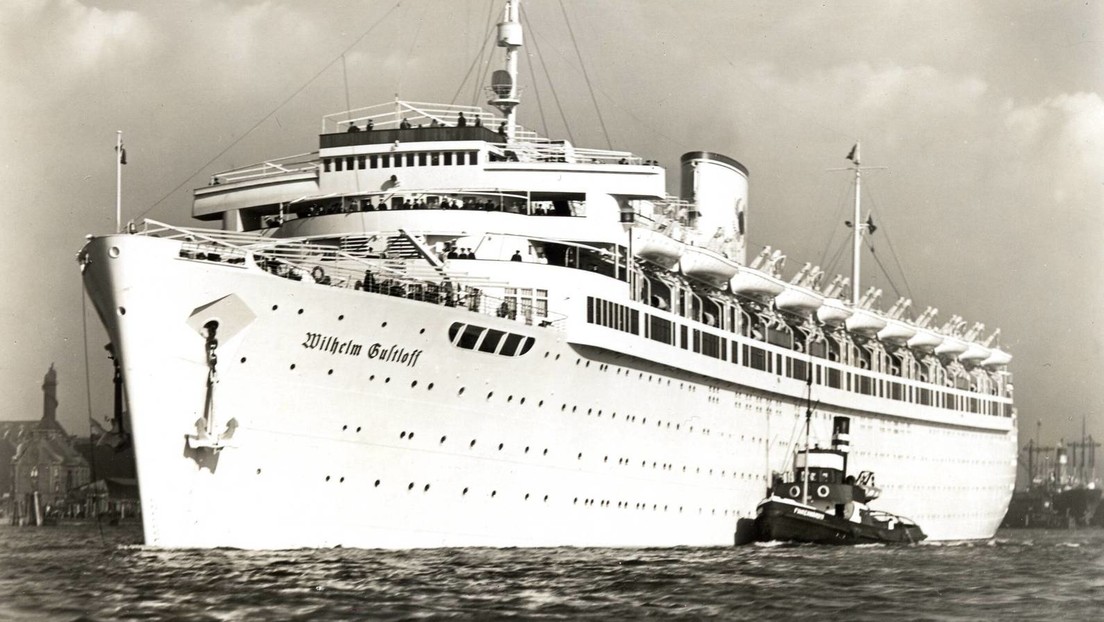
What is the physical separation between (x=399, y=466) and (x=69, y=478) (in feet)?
196

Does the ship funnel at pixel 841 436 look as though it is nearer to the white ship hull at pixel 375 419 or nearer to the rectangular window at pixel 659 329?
the white ship hull at pixel 375 419

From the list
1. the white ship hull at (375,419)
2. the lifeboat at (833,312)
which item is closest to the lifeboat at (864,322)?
the lifeboat at (833,312)

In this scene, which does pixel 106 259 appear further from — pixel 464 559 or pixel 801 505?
pixel 801 505

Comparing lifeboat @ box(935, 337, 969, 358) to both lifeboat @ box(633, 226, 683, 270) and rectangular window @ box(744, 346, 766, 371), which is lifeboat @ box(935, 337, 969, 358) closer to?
rectangular window @ box(744, 346, 766, 371)

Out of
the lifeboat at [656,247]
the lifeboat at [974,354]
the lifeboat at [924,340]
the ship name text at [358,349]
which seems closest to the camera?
the ship name text at [358,349]

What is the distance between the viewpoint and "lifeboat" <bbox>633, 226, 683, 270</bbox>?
39.2m

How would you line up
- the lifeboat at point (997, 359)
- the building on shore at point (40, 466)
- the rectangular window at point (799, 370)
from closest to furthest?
the rectangular window at point (799, 370) → the lifeboat at point (997, 359) → the building on shore at point (40, 466)

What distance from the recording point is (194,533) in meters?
28.4

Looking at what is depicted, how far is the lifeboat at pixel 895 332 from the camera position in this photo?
5753cm

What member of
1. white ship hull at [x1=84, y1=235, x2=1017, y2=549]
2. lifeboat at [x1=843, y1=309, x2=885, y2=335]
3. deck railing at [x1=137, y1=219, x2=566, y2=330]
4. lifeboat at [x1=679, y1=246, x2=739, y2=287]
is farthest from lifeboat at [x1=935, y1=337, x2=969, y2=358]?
deck railing at [x1=137, y1=219, x2=566, y2=330]

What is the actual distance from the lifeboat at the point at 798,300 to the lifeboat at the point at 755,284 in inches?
16.8

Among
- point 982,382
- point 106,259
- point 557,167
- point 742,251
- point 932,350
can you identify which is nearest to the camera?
point 106,259

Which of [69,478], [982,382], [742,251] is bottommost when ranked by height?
[69,478]

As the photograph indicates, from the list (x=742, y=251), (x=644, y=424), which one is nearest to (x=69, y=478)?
(x=742, y=251)
